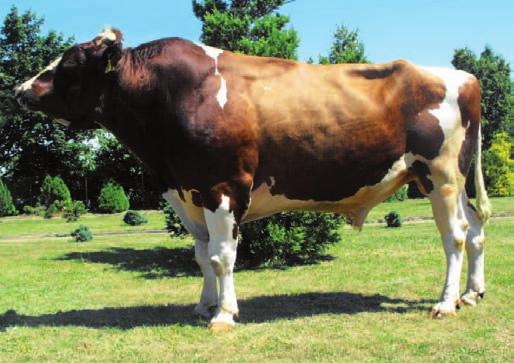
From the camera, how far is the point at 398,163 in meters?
6.83

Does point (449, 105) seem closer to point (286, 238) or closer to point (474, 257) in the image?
point (474, 257)

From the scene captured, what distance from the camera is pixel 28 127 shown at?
39438 millimetres


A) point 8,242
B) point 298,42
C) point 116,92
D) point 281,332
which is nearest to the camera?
point 281,332

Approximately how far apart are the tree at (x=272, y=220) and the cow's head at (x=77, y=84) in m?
4.85

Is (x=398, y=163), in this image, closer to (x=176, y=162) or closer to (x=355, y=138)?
(x=355, y=138)

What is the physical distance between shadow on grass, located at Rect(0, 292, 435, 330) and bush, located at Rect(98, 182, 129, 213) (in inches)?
935

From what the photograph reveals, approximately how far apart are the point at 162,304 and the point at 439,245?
7.08 m

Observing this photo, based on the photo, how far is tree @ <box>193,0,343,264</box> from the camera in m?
11.1

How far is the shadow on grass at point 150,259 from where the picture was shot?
11.1m

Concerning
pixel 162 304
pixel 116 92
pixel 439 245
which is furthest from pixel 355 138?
pixel 439 245

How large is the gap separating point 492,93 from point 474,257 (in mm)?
42871

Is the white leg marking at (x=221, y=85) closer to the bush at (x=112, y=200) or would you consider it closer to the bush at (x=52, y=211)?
the bush at (x=52, y=211)

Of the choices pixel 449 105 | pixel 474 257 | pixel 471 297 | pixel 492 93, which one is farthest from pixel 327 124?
pixel 492 93

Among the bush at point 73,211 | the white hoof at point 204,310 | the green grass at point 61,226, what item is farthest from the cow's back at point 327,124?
the bush at point 73,211
